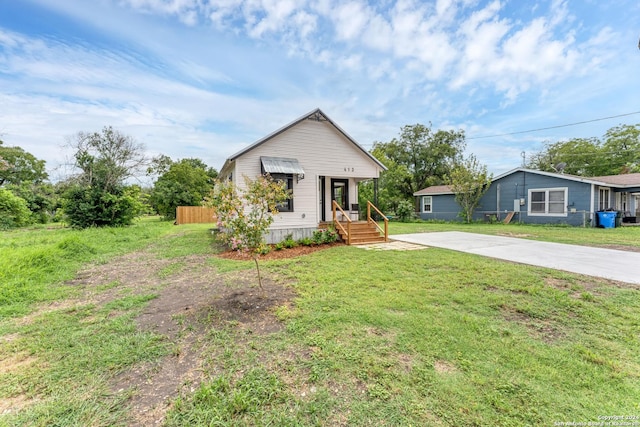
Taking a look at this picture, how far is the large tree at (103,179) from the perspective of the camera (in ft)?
47.8

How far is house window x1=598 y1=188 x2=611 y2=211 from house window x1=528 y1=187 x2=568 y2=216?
179cm

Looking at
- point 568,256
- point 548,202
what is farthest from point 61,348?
point 548,202

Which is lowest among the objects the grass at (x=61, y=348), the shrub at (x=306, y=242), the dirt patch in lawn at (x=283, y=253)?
the grass at (x=61, y=348)

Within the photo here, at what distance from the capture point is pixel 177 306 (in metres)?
4.12

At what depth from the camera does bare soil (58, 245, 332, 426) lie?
2264mm

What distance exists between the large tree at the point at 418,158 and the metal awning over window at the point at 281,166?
58.0 feet

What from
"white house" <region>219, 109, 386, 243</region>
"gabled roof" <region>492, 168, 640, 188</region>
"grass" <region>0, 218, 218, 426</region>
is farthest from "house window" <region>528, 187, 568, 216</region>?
"grass" <region>0, 218, 218, 426</region>

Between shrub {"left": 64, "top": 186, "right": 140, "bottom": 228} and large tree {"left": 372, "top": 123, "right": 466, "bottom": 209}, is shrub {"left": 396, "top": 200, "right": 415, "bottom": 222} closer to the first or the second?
large tree {"left": 372, "top": 123, "right": 466, "bottom": 209}

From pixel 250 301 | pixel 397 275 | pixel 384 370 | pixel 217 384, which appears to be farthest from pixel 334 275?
pixel 217 384

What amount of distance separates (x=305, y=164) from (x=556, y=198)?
52.3ft

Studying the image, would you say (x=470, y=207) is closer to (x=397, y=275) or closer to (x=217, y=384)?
(x=397, y=275)

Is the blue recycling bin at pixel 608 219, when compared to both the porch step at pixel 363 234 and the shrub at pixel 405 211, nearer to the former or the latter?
the shrub at pixel 405 211

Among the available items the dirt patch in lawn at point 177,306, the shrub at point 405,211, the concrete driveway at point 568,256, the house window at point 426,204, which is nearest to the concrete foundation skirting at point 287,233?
the dirt patch in lawn at point 177,306

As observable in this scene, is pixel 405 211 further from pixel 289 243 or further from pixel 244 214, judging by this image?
pixel 244 214
